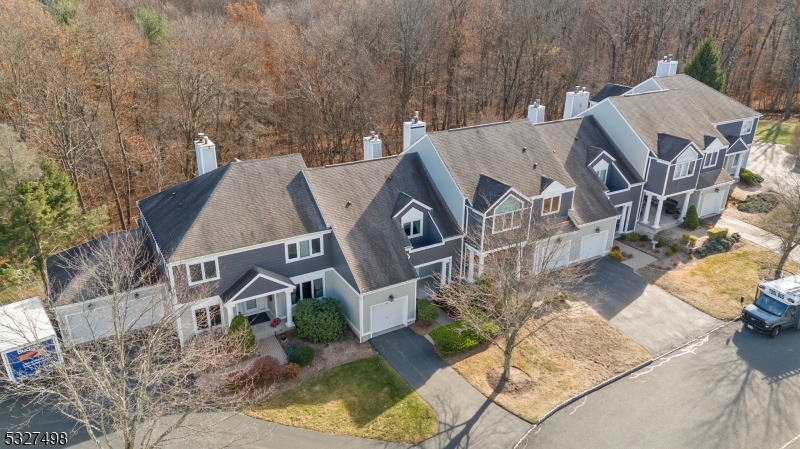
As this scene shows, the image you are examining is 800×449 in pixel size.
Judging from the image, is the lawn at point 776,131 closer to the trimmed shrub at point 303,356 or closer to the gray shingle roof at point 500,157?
the gray shingle roof at point 500,157

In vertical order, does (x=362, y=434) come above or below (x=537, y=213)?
below

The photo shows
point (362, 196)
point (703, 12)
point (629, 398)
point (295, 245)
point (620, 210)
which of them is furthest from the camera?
point (703, 12)

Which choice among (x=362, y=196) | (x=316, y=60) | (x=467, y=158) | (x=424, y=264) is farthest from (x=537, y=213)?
(x=316, y=60)

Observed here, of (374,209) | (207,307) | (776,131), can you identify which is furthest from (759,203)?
(207,307)

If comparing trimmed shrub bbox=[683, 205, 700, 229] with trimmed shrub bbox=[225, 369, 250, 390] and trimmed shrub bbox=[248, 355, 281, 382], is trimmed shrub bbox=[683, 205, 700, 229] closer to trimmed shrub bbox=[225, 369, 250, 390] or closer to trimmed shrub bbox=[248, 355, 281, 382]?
trimmed shrub bbox=[248, 355, 281, 382]

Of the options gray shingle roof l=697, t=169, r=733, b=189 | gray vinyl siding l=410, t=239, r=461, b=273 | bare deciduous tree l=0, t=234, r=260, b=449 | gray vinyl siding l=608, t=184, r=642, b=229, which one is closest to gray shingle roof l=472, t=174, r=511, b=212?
gray vinyl siding l=410, t=239, r=461, b=273

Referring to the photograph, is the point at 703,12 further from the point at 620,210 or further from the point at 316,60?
the point at 316,60

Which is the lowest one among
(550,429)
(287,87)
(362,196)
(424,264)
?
(550,429)
